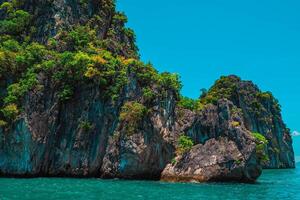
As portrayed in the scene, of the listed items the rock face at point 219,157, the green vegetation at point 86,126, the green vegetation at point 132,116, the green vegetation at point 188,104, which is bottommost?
the rock face at point 219,157

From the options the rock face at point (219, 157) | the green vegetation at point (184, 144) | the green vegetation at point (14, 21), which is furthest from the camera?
the green vegetation at point (14, 21)

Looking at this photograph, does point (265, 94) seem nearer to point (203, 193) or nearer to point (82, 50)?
point (82, 50)

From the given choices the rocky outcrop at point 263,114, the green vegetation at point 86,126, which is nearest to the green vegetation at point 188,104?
the green vegetation at point 86,126

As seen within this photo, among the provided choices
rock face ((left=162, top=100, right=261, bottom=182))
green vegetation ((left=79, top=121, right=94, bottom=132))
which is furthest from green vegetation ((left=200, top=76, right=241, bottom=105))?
green vegetation ((left=79, top=121, right=94, bottom=132))

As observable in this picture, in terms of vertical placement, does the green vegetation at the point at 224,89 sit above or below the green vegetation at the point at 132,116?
above

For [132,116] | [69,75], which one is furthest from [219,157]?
[69,75]

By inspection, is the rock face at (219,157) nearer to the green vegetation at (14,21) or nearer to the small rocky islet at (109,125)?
the small rocky islet at (109,125)

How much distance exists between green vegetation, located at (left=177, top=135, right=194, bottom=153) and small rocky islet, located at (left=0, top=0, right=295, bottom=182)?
133 mm

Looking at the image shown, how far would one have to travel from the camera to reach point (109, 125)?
50438 mm

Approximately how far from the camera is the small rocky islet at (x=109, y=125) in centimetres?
4766

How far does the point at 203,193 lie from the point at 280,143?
3309 inches

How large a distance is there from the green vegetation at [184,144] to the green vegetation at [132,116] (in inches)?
186

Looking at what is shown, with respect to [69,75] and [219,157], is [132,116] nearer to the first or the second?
[69,75]

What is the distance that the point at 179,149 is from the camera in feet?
160
